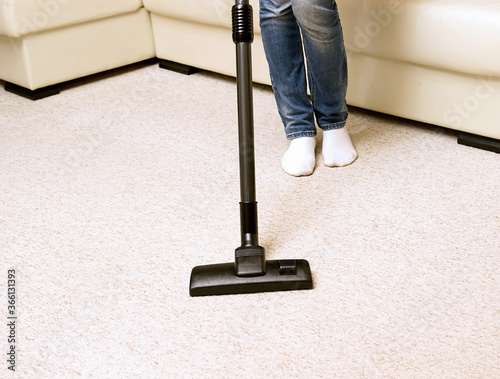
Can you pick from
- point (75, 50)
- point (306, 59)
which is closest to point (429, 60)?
point (306, 59)

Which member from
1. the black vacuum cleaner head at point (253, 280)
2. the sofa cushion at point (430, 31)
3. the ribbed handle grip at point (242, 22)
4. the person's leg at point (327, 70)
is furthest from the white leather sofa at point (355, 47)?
the black vacuum cleaner head at point (253, 280)

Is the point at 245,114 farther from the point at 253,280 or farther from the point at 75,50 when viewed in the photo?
the point at 75,50

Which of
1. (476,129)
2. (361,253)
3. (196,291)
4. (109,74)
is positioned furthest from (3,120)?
(476,129)

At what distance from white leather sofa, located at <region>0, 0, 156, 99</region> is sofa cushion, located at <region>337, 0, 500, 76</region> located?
2.69 feet

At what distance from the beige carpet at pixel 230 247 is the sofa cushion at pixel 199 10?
0.26 meters

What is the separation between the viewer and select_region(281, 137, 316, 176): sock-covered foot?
1.46 meters

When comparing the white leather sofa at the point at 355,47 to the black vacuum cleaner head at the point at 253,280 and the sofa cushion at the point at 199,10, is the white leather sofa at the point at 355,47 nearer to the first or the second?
the sofa cushion at the point at 199,10

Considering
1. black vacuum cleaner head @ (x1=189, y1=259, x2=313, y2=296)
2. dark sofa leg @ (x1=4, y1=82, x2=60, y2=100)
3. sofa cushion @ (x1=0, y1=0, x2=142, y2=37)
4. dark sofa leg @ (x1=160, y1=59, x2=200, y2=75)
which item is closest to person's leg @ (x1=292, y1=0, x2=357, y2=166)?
black vacuum cleaner head @ (x1=189, y1=259, x2=313, y2=296)

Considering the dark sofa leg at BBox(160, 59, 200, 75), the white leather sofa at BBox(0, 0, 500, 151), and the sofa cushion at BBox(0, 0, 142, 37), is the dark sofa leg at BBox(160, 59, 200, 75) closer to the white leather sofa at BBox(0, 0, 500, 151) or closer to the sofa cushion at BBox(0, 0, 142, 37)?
the white leather sofa at BBox(0, 0, 500, 151)

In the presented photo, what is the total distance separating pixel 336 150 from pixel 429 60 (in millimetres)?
311

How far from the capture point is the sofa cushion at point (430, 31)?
4.57 ft

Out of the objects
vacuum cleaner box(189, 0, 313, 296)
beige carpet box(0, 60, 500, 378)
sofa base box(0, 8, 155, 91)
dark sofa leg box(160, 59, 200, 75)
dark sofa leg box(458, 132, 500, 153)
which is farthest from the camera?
dark sofa leg box(160, 59, 200, 75)

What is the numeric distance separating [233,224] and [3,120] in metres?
0.94

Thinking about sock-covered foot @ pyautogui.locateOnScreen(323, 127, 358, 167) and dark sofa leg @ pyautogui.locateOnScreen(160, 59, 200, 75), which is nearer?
sock-covered foot @ pyautogui.locateOnScreen(323, 127, 358, 167)
